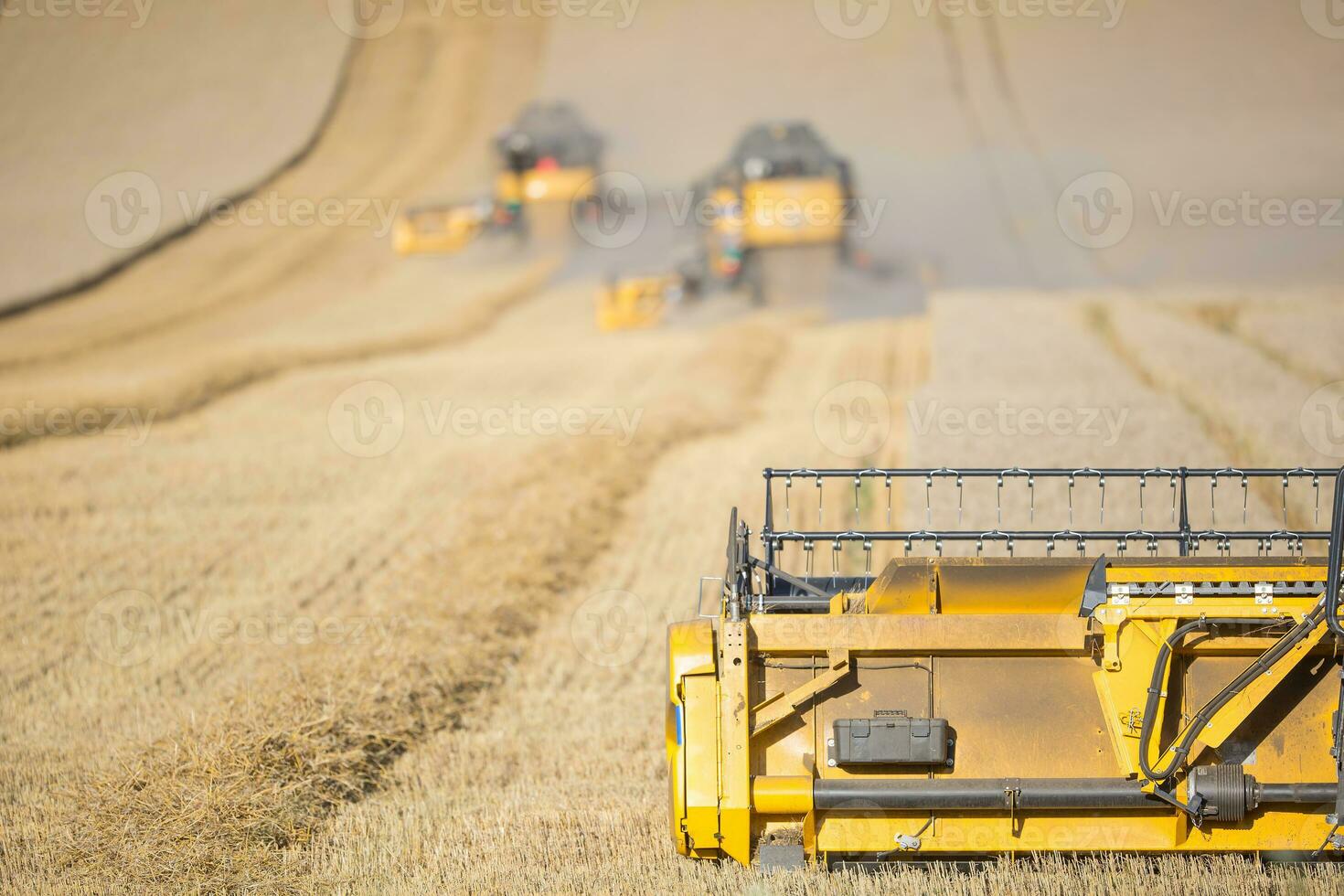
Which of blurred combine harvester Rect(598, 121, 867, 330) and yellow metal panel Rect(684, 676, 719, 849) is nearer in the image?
yellow metal panel Rect(684, 676, 719, 849)

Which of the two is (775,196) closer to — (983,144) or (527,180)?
(527,180)

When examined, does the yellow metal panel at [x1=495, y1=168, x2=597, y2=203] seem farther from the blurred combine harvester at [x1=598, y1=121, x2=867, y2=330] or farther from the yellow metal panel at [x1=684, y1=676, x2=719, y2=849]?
the yellow metal panel at [x1=684, y1=676, x2=719, y2=849]

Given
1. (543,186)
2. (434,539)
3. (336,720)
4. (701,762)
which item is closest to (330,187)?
(543,186)

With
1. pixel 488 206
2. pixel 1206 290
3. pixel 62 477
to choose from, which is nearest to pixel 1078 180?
pixel 1206 290

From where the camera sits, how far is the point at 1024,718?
5.90 meters

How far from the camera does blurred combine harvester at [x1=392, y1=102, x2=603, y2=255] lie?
31641 millimetres

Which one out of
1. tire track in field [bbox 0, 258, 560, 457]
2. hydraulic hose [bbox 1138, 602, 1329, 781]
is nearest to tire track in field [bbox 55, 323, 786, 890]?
hydraulic hose [bbox 1138, 602, 1329, 781]

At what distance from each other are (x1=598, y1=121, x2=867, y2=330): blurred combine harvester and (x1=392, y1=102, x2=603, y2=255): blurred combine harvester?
4.68 meters

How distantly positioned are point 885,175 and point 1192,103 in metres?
8.90

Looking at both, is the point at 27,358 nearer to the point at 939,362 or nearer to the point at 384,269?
the point at 384,269

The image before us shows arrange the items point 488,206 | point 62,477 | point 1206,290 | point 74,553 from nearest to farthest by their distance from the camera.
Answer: point 74,553 < point 62,477 < point 1206,290 < point 488,206

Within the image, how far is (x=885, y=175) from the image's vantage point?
130 ft

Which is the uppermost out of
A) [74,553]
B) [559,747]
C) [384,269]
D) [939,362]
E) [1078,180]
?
[1078,180]

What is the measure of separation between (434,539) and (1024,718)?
27.3ft
